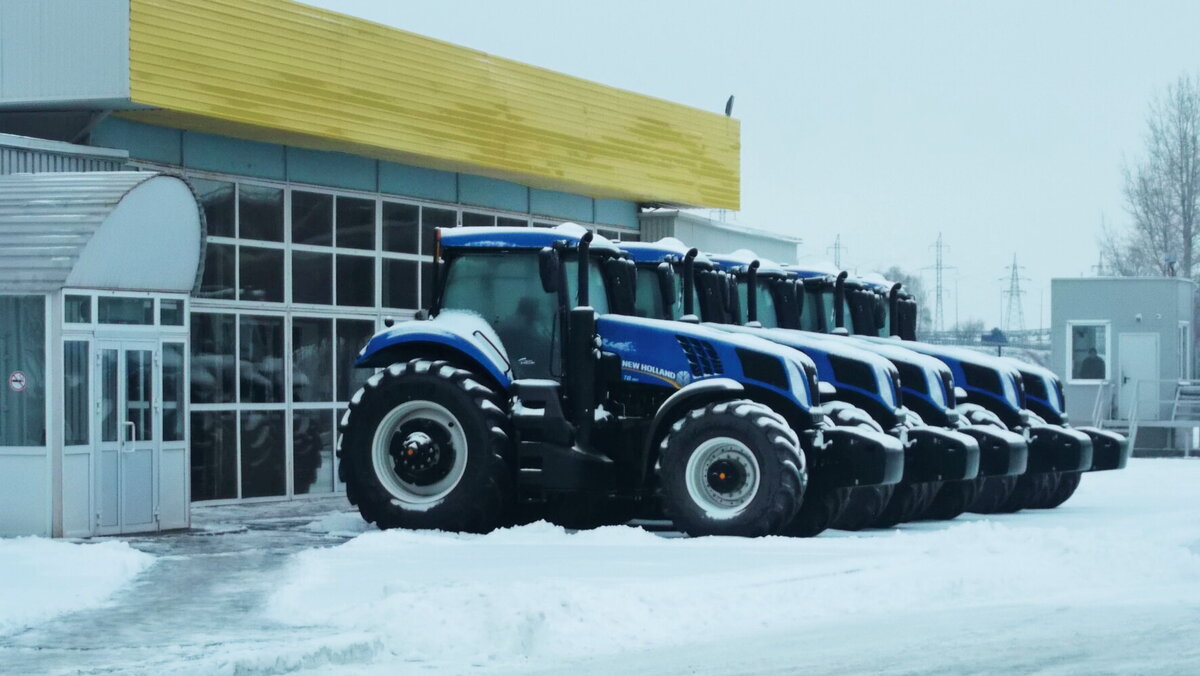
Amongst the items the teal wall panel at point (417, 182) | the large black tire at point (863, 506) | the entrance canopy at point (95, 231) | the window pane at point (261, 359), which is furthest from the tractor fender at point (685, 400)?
the teal wall panel at point (417, 182)

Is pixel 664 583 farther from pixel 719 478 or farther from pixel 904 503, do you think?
pixel 904 503

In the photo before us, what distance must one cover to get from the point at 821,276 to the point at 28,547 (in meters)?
11.3

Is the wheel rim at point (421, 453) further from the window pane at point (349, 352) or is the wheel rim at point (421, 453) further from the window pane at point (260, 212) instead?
the window pane at point (349, 352)

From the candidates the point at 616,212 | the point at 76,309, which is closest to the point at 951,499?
the point at 76,309

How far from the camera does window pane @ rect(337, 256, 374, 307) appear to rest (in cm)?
2458

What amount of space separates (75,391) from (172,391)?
1325 mm

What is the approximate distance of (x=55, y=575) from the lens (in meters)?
14.6

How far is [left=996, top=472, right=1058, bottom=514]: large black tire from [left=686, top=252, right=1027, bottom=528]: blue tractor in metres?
1.50

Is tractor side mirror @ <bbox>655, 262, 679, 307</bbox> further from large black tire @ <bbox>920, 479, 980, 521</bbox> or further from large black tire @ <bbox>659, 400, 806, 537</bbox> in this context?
large black tire @ <bbox>920, 479, 980, 521</bbox>

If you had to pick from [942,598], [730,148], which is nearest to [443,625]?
[942,598]

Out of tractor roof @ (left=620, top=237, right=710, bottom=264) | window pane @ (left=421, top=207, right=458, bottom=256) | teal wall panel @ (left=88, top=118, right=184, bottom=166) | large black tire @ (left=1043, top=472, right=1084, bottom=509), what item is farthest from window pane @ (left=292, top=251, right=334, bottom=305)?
large black tire @ (left=1043, top=472, right=1084, bottom=509)

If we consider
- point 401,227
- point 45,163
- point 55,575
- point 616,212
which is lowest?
point 55,575

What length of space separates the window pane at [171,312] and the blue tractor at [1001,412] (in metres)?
8.23

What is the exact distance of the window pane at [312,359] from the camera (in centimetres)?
2383
